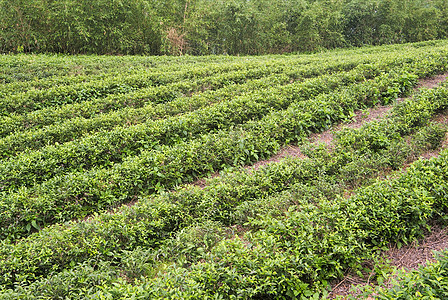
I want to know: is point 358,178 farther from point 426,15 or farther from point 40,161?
point 426,15

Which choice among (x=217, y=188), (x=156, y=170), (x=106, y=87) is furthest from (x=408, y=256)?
(x=106, y=87)

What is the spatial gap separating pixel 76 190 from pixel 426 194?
5382 mm

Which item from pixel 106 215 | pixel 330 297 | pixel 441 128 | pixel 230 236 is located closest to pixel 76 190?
pixel 106 215

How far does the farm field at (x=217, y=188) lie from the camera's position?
11.9ft

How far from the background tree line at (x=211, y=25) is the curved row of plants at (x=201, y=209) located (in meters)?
14.8

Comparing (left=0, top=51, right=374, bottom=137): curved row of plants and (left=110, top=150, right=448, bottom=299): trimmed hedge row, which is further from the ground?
(left=0, top=51, right=374, bottom=137): curved row of plants

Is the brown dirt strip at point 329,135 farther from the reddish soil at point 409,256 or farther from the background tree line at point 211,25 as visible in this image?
the background tree line at point 211,25

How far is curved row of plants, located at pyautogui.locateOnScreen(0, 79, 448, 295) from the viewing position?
4.07 metres

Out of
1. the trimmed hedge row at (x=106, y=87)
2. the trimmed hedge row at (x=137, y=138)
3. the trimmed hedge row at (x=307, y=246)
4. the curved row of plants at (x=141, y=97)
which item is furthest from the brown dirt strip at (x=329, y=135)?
the trimmed hedge row at (x=106, y=87)

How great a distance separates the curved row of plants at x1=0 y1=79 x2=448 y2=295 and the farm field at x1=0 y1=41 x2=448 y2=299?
24mm

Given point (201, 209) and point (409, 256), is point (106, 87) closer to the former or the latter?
point (201, 209)

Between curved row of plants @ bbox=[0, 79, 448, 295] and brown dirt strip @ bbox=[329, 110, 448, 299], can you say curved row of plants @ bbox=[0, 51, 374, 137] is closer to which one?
curved row of plants @ bbox=[0, 79, 448, 295]

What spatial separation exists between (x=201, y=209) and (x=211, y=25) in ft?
64.4

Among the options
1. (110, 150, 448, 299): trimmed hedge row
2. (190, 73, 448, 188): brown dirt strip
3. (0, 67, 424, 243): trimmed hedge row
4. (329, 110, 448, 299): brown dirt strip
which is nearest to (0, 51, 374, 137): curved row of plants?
(190, 73, 448, 188): brown dirt strip
